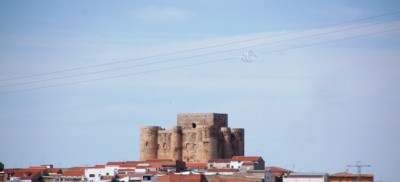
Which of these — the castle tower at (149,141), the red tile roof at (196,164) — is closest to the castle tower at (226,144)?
the red tile roof at (196,164)

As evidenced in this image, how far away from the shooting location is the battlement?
424 ft

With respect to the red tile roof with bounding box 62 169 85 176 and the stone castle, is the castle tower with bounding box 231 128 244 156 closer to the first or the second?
the stone castle

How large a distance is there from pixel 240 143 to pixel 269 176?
47.6ft

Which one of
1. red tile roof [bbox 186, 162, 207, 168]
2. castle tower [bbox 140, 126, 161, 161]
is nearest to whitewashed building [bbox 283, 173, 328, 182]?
red tile roof [bbox 186, 162, 207, 168]

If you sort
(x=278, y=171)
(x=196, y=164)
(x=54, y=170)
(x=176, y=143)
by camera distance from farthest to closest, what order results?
(x=54, y=170)
(x=176, y=143)
(x=278, y=171)
(x=196, y=164)

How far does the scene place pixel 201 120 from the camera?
425 feet

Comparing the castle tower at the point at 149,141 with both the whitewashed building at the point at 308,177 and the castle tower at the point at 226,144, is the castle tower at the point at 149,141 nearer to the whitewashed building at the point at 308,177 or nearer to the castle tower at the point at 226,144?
the castle tower at the point at 226,144

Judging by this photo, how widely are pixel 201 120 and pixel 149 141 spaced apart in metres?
6.26

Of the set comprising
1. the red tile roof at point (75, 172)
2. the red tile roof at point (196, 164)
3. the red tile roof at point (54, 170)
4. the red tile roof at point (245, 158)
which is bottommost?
the red tile roof at point (75, 172)

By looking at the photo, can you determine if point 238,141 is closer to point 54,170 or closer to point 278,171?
point 278,171

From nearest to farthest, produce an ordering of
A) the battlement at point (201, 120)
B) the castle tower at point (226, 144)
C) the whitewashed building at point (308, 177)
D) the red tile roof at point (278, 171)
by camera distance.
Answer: the whitewashed building at point (308, 177)
the red tile roof at point (278, 171)
the castle tower at point (226, 144)
the battlement at point (201, 120)

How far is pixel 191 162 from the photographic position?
421 ft

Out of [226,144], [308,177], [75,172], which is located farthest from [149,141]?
[308,177]

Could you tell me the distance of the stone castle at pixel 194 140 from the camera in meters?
126
